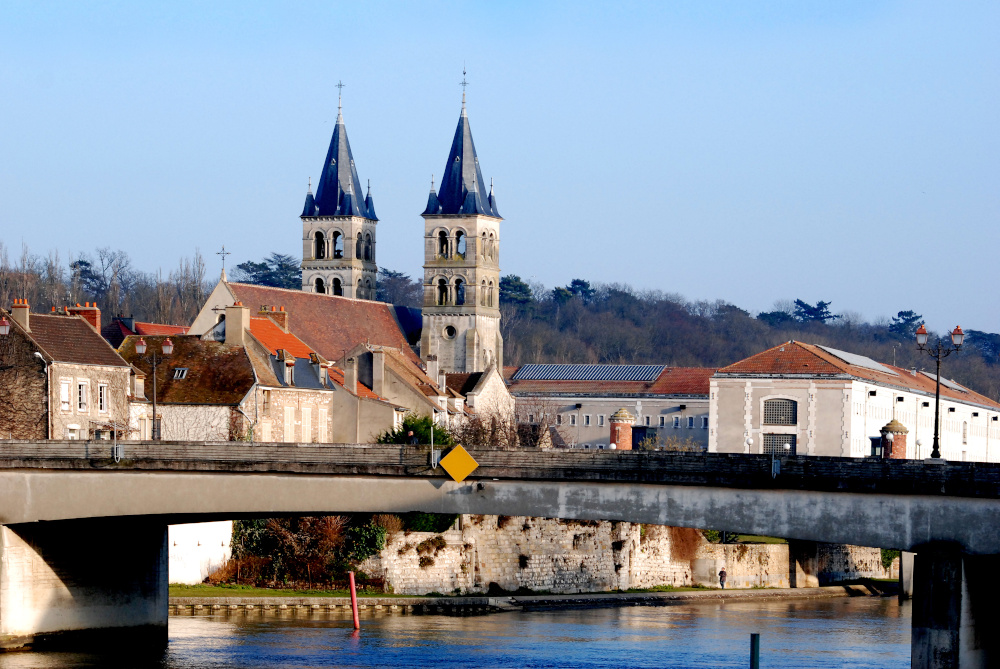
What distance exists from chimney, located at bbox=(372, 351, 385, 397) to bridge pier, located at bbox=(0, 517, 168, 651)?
106 feet

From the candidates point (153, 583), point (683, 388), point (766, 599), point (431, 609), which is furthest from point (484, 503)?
point (683, 388)

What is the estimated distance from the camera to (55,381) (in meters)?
51.8

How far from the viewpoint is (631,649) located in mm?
40281

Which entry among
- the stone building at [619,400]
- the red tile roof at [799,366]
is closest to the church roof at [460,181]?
the stone building at [619,400]

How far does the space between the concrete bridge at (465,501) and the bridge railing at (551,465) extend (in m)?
0.03

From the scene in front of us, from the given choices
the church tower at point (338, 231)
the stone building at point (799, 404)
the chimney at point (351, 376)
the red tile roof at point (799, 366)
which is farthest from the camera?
the church tower at point (338, 231)

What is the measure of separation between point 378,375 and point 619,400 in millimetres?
45100

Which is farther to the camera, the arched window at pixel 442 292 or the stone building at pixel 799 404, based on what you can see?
the arched window at pixel 442 292

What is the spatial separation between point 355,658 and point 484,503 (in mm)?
6358

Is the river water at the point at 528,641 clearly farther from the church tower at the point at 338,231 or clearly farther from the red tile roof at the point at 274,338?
the church tower at the point at 338,231

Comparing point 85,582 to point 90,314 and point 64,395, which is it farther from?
point 90,314

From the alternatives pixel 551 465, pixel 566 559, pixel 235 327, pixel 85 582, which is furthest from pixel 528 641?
pixel 235 327

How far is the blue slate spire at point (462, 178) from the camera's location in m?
108

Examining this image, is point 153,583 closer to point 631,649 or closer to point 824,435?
point 631,649
